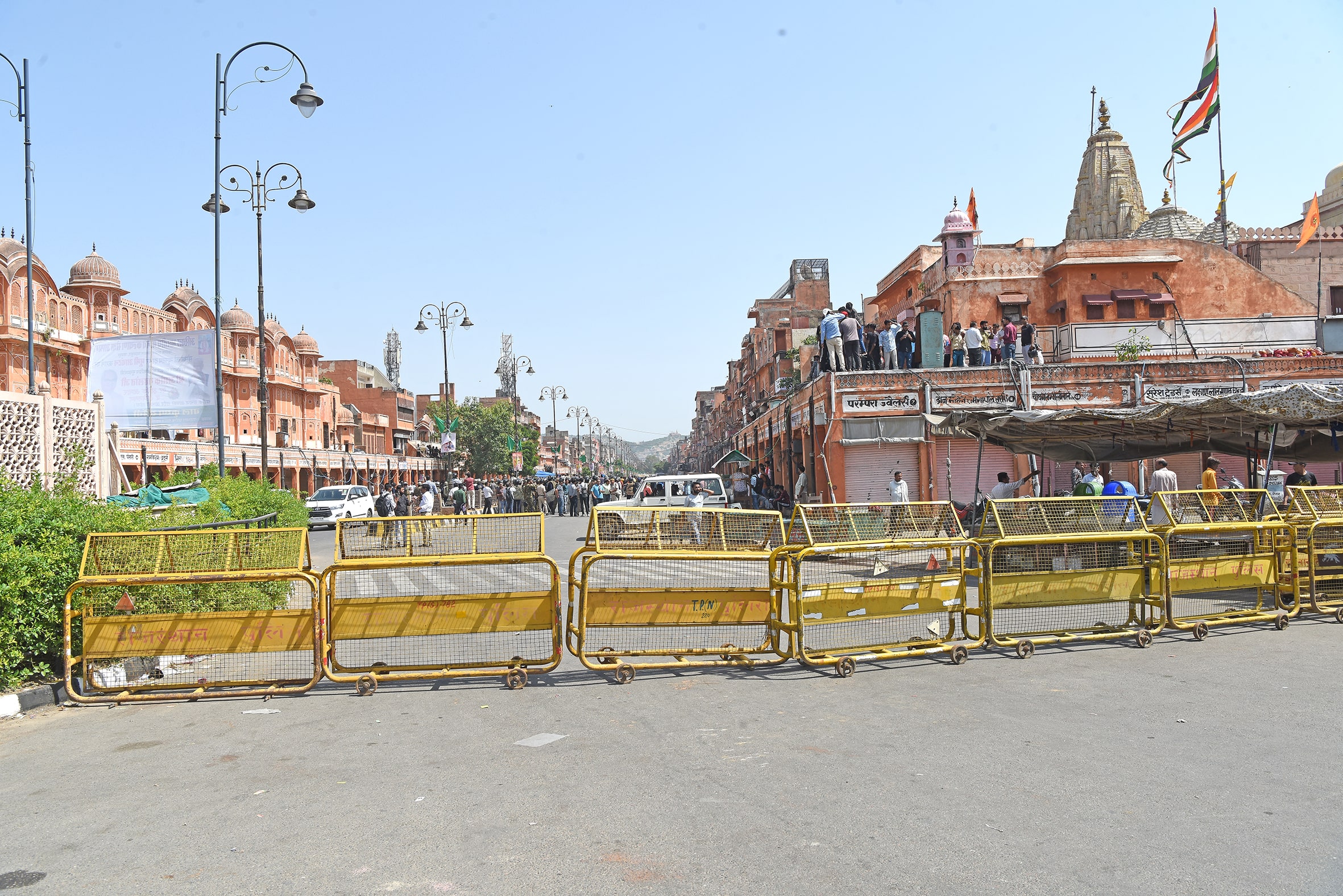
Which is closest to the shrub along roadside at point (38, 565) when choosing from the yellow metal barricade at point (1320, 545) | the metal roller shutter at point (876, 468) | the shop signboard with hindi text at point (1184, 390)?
the yellow metal barricade at point (1320, 545)

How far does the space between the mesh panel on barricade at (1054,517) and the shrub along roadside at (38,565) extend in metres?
8.36

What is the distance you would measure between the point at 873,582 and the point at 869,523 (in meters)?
0.76

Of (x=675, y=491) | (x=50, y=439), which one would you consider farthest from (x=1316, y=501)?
(x=50, y=439)

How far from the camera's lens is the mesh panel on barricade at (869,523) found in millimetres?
9047

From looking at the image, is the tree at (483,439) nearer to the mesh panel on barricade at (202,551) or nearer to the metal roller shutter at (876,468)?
the metal roller shutter at (876,468)

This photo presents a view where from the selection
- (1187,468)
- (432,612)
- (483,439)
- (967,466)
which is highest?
(483,439)

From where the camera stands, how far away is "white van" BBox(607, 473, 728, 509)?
23875 mm

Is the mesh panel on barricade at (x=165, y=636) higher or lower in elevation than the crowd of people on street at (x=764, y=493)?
lower

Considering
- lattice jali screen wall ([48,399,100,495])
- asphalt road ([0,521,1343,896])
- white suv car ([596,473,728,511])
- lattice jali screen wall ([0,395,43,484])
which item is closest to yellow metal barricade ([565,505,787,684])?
asphalt road ([0,521,1343,896])

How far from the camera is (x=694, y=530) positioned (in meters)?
9.15

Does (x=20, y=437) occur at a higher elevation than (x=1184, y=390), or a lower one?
lower

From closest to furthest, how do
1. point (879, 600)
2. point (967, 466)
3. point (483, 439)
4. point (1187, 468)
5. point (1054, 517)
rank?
point (879, 600), point (1054, 517), point (967, 466), point (1187, 468), point (483, 439)

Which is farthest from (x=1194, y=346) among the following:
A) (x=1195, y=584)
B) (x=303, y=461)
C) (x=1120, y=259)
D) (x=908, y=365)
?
(x=303, y=461)

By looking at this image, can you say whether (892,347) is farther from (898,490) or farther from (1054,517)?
(1054,517)
